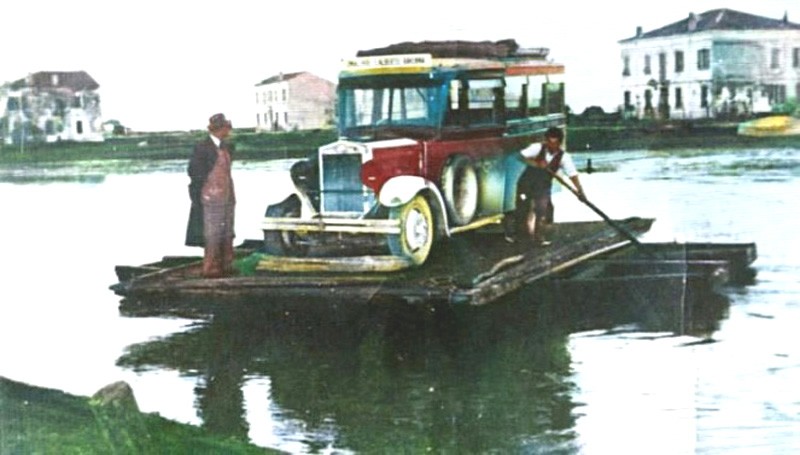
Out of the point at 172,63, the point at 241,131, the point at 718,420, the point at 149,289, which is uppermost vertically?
the point at 172,63

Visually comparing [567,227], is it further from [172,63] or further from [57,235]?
[57,235]

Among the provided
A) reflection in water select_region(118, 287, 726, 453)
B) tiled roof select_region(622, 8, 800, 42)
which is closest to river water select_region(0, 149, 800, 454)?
reflection in water select_region(118, 287, 726, 453)

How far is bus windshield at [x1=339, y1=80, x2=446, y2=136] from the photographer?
2.16m

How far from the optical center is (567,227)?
223 cm

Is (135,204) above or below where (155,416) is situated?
above

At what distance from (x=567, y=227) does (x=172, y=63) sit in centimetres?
84

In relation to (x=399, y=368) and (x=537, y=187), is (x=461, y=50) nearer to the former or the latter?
(x=537, y=187)

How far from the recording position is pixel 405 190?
7.01 ft

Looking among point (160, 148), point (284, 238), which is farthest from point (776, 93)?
point (160, 148)

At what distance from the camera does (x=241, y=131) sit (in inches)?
88.2

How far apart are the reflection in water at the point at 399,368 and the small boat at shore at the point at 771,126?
0.34 m

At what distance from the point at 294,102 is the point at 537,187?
1.64 ft

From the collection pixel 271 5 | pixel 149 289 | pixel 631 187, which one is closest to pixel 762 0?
pixel 631 187

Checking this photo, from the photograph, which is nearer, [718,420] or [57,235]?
[718,420]
